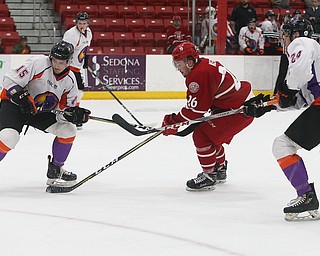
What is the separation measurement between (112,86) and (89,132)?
2.94m

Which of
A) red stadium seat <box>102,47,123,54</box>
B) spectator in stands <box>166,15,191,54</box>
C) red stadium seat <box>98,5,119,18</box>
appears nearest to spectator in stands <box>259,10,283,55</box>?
spectator in stands <box>166,15,191,54</box>

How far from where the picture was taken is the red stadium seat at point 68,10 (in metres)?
11.7

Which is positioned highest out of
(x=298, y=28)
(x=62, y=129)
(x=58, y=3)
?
(x=298, y=28)

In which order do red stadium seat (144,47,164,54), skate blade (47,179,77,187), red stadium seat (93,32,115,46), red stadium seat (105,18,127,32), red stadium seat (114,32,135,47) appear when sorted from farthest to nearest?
red stadium seat (105,18,127,32) < red stadium seat (114,32,135,47) < red stadium seat (93,32,115,46) < red stadium seat (144,47,164,54) < skate blade (47,179,77,187)

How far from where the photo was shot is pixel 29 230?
3328 millimetres

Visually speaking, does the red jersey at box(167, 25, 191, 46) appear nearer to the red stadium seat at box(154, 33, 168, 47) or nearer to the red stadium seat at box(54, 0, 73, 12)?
the red stadium seat at box(154, 33, 168, 47)

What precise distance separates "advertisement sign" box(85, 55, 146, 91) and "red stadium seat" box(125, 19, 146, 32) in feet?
6.87

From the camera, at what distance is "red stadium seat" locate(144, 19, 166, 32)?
12.1m

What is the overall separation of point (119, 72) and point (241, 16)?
231cm

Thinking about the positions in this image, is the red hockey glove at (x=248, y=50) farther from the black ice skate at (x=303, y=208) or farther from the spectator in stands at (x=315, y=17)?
the black ice skate at (x=303, y=208)

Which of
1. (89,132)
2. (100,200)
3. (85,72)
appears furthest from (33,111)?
(85,72)

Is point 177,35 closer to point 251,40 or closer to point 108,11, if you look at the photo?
point 251,40

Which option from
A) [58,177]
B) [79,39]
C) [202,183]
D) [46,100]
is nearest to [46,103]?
[46,100]

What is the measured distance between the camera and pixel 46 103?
4.38 meters
